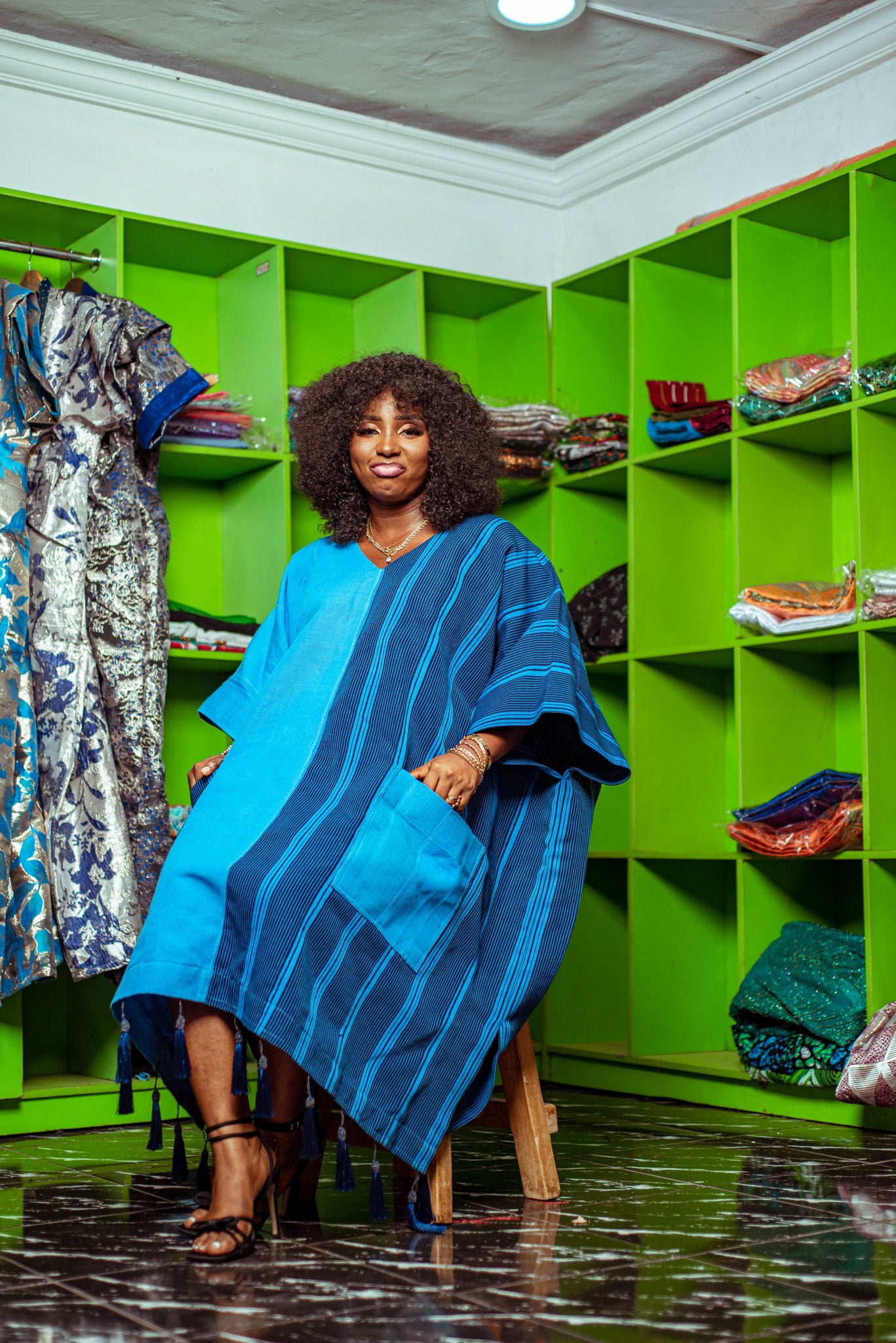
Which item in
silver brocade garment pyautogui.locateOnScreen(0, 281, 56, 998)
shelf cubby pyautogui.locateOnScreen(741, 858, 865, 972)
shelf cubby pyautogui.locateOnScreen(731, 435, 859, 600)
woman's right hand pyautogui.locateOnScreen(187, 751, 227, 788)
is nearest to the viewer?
woman's right hand pyautogui.locateOnScreen(187, 751, 227, 788)

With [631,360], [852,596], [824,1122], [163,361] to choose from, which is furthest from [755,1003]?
[163,361]

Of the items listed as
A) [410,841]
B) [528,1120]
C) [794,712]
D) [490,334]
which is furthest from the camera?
[490,334]

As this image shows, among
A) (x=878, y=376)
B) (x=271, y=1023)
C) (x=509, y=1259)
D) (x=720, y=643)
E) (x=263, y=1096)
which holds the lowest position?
(x=509, y=1259)

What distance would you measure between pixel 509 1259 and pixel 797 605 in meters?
1.95

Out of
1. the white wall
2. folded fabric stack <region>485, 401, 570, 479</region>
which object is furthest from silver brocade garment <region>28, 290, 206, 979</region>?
folded fabric stack <region>485, 401, 570, 479</region>

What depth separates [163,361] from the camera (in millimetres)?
3691

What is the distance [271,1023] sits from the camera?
7.23 feet

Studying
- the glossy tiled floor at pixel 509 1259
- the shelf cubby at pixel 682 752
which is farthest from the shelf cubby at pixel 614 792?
the glossy tiled floor at pixel 509 1259

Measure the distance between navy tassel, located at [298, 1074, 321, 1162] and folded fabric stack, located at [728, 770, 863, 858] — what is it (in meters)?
1.62

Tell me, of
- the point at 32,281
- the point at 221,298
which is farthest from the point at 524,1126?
the point at 221,298

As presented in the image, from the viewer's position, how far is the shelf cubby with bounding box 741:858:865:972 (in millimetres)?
3658

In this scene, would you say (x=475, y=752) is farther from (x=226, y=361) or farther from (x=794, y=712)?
(x=226, y=361)

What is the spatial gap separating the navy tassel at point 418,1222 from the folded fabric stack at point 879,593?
5.66 feet

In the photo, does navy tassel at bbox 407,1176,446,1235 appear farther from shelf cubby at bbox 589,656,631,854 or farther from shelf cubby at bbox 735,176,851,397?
shelf cubby at bbox 735,176,851,397
